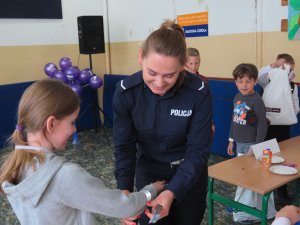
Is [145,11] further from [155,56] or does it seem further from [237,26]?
[155,56]

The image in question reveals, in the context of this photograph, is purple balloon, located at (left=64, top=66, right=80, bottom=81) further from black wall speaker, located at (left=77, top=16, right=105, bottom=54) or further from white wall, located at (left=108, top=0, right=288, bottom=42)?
white wall, located at (left=108, top=0, right=288, bottom=42)

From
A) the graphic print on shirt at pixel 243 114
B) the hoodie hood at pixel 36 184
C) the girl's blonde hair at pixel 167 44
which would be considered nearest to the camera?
the hoodie hood at pixel 36 184

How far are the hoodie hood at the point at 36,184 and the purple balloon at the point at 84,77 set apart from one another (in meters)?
4.38

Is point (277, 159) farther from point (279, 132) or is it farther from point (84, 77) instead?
point (84, 77)

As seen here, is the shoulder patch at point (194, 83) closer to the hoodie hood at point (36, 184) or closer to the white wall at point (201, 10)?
the hoodie hood at point (36, 184)

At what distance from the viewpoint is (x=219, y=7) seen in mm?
4242

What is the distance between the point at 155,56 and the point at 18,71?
466cm

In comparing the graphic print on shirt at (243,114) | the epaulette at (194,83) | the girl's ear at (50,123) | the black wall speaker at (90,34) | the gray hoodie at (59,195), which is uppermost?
the black wall speaker at (90,34)

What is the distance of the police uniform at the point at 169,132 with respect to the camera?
149 centimetres

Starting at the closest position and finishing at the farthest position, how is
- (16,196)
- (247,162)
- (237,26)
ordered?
1. (16,196)
2. (247,162)
3. (237,26)

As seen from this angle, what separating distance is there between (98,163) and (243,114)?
2127 mm

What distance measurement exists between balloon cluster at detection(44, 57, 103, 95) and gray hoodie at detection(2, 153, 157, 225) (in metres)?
4.14

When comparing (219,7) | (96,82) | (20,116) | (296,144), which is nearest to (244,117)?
(296,144)

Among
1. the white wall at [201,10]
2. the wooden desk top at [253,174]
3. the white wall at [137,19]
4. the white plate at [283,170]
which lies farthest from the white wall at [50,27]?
the white plate at [283,170]
